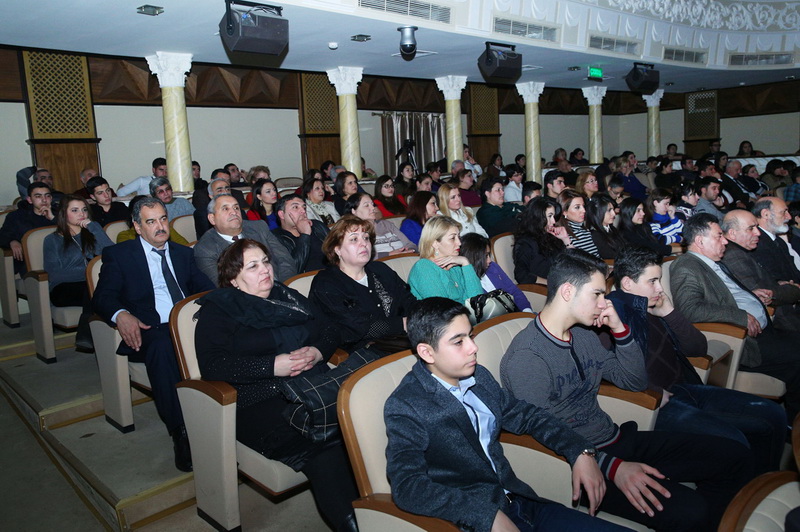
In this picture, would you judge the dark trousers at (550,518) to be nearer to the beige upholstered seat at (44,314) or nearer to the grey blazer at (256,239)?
the grey blazer at (256,239)

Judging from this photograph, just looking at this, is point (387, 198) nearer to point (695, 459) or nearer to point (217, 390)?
point (217, 390)

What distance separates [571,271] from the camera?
206 centimetres

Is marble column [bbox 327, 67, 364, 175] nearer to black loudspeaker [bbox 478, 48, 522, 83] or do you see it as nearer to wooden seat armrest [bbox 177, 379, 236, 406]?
black loudspeaker [bbox 478, 48, 522, 83]

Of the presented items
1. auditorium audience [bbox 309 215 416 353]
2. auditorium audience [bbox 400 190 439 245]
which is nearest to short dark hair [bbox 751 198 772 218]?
auditorium audience [bbox 400 190 439 245]

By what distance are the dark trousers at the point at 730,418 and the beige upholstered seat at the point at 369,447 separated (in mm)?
1142

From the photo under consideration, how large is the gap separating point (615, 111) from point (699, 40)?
19.3 feet

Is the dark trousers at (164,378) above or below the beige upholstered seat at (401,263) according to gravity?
below

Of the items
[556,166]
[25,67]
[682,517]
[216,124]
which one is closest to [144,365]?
[682,517]

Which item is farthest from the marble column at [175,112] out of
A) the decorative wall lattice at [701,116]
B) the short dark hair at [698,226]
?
the decorative wall lattice at [701,116]

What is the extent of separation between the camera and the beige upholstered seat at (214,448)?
7.00 ft

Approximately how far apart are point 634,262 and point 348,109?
22.2 feet

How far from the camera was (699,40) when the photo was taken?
1019cm

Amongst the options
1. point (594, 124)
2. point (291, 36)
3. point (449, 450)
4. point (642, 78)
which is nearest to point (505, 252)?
point (449, 450)

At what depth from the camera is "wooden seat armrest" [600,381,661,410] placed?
2.13 metres
